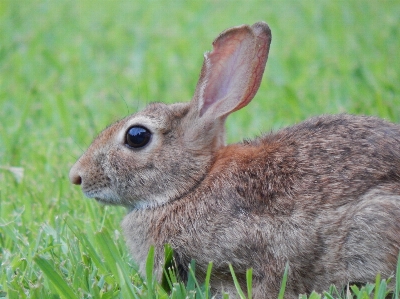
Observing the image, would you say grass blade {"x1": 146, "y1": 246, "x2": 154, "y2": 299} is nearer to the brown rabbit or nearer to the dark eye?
the brown rabbit

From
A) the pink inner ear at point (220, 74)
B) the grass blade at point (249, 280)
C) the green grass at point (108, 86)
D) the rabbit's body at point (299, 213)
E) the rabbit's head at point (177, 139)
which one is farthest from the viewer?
the pink inner ear at point (220, 74)

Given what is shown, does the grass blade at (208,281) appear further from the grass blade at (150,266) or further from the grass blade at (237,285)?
the grass blade at (150,266)

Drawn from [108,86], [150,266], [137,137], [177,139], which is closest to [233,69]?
[177,139]

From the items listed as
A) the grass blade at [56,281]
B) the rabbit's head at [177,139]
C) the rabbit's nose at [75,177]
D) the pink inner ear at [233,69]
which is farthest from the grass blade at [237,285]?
the rabbit's nose at [75,177]

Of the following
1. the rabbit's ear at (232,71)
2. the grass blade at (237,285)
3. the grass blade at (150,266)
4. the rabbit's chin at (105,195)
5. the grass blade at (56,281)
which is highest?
the rabbit's ear at (232,71)

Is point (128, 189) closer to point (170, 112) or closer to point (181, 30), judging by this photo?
point (170, 112)

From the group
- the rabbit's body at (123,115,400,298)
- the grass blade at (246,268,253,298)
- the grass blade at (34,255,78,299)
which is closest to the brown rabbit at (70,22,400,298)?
the rabbit's body at (123,115,400,298)

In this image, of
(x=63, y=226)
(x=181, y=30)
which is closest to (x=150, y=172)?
(x=63, y=226)
